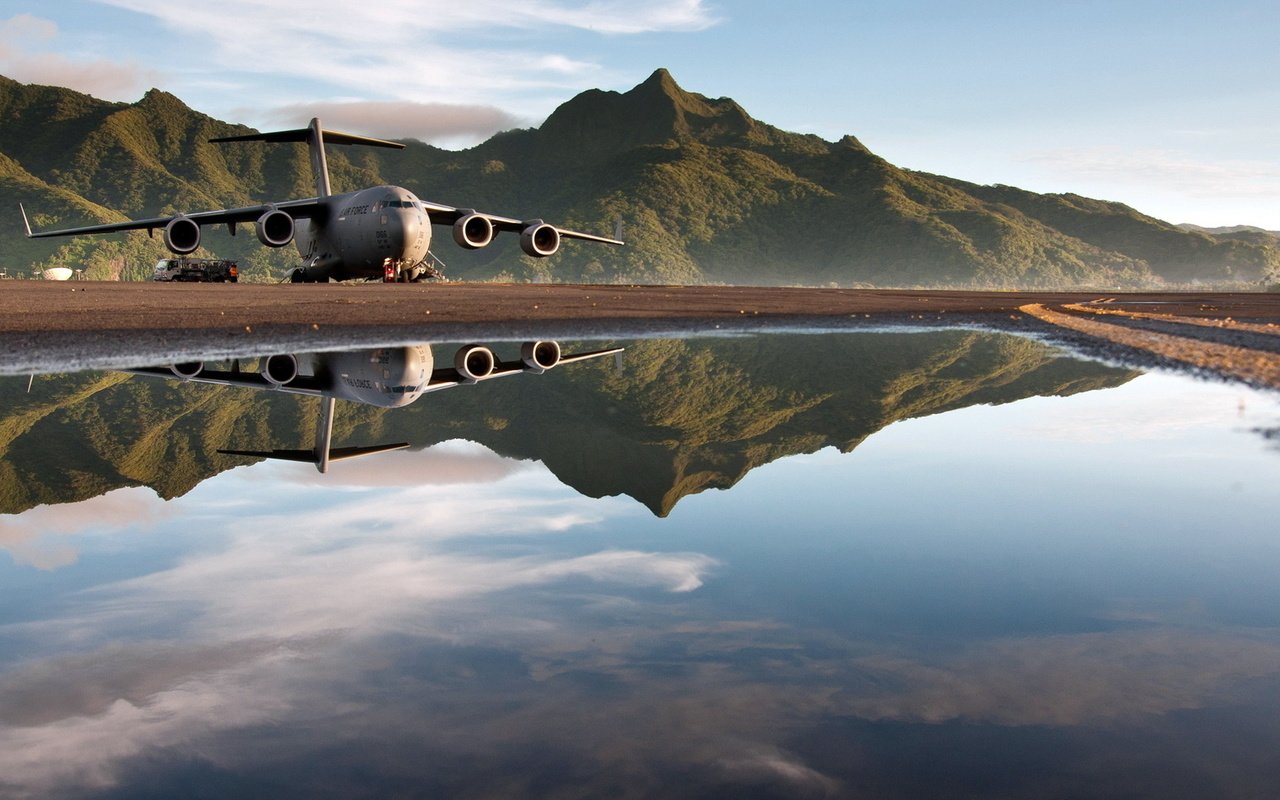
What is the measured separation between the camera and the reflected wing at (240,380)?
42.3 feet

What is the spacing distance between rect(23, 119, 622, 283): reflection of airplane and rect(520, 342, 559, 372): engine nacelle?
72.5 ft

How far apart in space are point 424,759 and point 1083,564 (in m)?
3.61

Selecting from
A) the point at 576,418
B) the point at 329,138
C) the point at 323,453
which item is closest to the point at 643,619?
the point at 323,453

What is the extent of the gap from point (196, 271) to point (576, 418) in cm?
7838

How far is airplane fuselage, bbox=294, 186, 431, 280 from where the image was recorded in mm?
43344

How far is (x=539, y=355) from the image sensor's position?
61.4 feet

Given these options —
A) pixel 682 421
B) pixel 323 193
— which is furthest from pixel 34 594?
pixel 323 193

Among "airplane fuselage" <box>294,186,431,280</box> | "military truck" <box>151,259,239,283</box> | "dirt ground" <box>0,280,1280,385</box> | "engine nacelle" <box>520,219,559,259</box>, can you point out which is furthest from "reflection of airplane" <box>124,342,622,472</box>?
"military truck" <box>151,259,239,283</box>

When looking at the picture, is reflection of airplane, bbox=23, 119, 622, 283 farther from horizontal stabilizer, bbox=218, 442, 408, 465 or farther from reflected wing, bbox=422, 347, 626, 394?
horizontal stabilizer, bbox=218, 442, 408, 465

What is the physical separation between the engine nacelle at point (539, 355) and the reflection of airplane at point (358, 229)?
22.1 metres

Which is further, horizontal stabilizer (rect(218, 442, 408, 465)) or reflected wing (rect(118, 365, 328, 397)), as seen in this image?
reflected wing (rect(118, 365, 328, 397))

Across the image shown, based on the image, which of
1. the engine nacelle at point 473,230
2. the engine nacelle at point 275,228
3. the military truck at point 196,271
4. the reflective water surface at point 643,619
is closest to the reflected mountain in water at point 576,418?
the reflective water surface at point 643,619

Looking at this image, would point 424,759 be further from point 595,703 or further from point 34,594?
point 34,594

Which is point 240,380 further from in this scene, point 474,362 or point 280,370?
point 474,362
